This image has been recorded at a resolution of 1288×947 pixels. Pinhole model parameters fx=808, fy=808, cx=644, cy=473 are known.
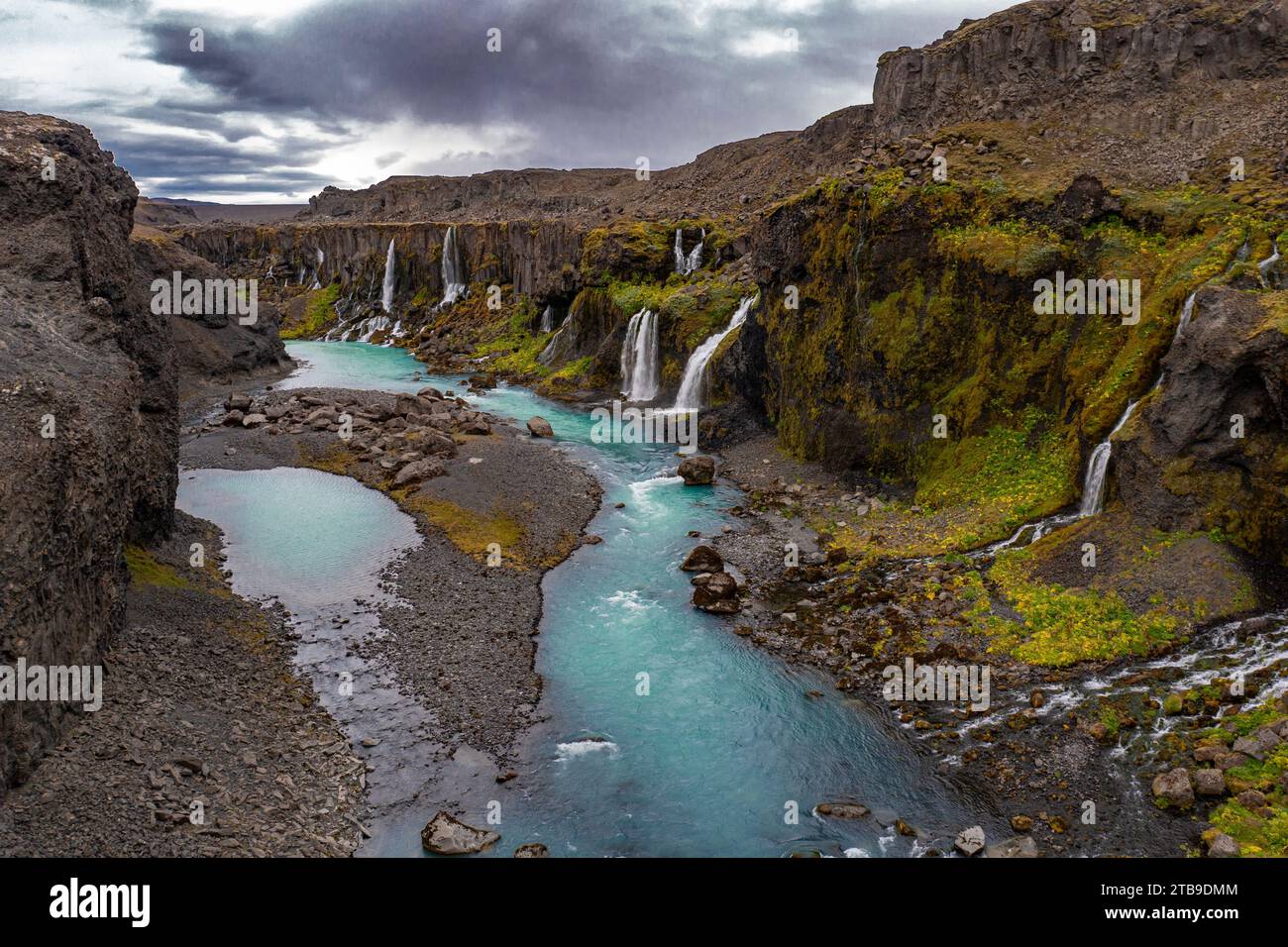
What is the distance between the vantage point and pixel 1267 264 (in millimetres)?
24891

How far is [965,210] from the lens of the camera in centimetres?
3453

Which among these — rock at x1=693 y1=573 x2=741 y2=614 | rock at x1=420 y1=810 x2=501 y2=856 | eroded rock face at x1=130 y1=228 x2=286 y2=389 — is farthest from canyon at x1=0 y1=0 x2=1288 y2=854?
eroded rock face at x1=130 y1=228 x2=286 y2=389

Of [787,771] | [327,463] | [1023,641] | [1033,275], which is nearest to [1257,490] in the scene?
[1023,641]

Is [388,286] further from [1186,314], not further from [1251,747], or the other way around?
[1251,747]

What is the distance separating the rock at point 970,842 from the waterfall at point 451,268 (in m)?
98.4

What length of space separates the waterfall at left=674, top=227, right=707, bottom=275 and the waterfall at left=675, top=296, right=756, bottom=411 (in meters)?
13.5

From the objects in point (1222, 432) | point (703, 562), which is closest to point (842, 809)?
point (703, 562)

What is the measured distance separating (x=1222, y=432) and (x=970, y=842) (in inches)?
575

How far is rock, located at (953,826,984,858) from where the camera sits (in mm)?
16172

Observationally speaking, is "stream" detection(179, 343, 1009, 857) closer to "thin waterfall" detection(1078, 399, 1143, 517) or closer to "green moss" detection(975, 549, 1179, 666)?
"green moss" detection(975, 549, 1179, 666)

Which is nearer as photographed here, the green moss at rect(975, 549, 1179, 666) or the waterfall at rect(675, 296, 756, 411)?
the green moss at rect(975, 549, 1179, 666)
